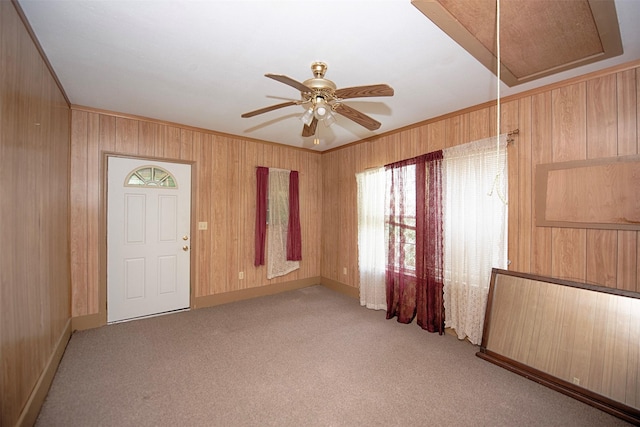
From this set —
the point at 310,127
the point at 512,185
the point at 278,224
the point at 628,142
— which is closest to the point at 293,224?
the point at 278,224

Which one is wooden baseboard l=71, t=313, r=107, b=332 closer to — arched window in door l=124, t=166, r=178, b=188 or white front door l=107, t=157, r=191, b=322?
white front door l=107, t=157, r=191, b=322

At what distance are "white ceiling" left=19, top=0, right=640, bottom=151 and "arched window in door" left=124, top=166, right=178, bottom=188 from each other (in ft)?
2.55

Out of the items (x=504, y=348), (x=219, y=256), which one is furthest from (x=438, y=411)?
(x=219, y=256)

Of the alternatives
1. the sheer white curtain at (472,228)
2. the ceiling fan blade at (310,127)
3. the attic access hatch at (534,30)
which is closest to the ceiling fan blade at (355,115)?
the ceiling fan blade at (310,127)

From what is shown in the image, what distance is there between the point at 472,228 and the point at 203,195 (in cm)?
351

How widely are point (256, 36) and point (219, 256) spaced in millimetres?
3090

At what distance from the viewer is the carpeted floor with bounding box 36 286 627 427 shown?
1.84 m

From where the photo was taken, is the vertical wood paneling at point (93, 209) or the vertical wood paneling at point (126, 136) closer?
the vertical wood paneling at point (93, 209)

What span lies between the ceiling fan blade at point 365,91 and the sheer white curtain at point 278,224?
2768 millimetres

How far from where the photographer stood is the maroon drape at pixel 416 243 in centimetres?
318

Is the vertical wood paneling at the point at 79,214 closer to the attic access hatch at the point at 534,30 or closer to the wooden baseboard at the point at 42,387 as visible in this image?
the wooden baseboard at the point at 42,387

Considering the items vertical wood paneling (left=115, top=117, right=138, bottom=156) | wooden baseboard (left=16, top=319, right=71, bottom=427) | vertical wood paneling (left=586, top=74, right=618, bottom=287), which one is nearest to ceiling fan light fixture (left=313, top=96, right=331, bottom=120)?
vertical wood paneling (left=586, top=74, right=618, bottom=287)

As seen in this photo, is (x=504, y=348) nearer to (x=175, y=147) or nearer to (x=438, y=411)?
(x=438, y=411)

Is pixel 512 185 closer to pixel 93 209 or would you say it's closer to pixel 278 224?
pixel 278 224
